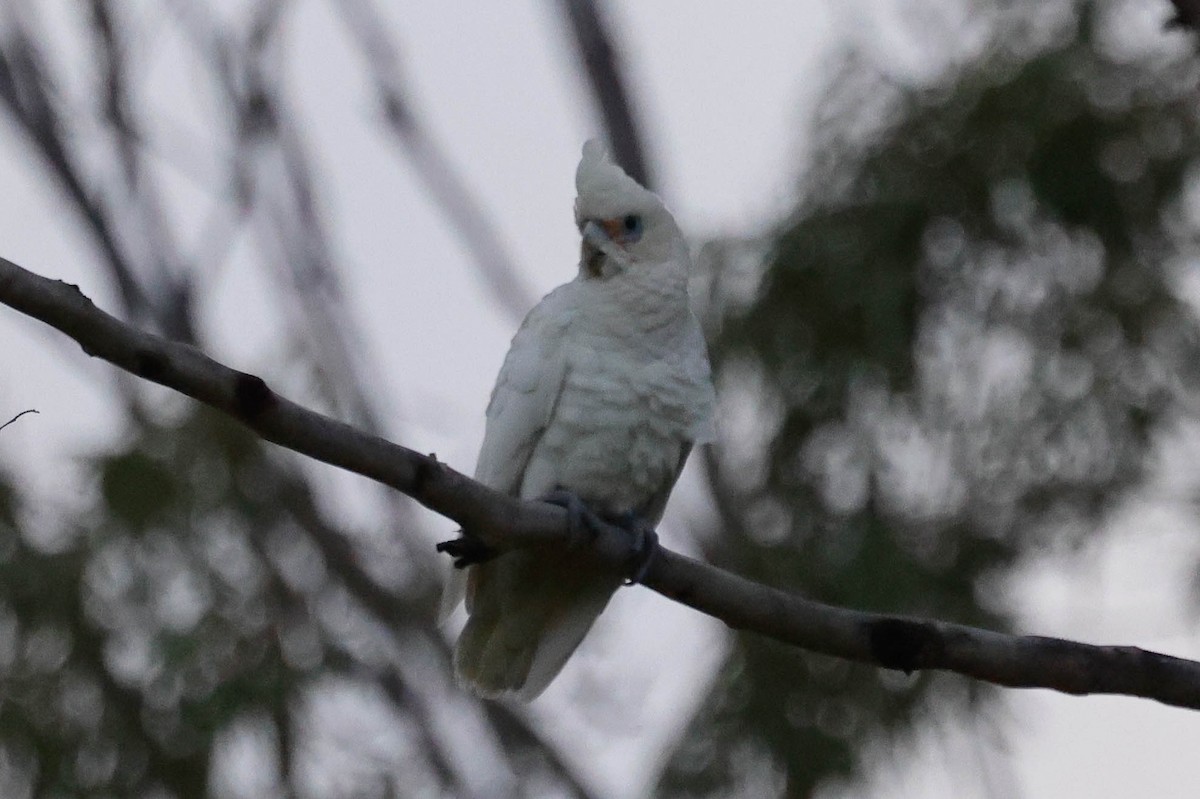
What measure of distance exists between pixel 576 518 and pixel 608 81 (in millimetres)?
1536

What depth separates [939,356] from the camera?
4164mm

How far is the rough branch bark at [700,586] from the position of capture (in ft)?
6.42

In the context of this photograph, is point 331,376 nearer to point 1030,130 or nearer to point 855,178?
point 855,178

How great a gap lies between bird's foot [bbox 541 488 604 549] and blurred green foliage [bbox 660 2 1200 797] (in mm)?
1272

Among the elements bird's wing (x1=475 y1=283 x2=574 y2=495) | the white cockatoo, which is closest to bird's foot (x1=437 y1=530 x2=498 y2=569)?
the white cockatoo

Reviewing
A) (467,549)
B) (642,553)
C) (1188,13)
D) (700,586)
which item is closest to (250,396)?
(467,549)

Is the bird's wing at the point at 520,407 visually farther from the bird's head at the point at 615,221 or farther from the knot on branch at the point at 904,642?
the knot on branch at the point at 904,642

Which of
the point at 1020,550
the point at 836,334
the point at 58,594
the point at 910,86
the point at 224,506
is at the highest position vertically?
the point at 910,86

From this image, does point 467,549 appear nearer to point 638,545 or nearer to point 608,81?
point 638,545

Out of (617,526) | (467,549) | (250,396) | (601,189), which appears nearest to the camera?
(250,396)

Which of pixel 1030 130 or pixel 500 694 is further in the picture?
pixel 1030 130

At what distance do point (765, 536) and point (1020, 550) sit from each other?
25.3 inches

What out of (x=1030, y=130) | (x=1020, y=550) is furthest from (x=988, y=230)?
(x=1020, y=550)

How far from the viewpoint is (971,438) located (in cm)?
416
